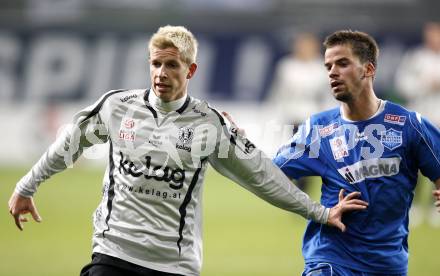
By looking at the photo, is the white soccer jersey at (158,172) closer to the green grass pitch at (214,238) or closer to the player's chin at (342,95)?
the player's chin at (342,95)

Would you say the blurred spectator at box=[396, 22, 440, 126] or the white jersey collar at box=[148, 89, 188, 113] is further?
the blurred spectator at box=[396, 22, 440, 126]

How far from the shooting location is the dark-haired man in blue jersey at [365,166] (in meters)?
5.20

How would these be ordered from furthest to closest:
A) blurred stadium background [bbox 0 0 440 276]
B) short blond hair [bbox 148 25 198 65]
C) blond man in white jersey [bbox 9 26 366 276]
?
blurred stadium background [bbox 0 0 440 276] < short blond hair [bbox 148 25 198 65] < blond man in white jersey [bbox 9 26 366 276]

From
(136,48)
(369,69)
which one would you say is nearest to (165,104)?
(369,69)

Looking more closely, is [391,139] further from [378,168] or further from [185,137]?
→ [185,137]

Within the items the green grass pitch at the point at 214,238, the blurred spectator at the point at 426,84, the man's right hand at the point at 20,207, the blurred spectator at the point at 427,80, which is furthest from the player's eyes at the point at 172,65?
the blurred spectator at the point at 427,80

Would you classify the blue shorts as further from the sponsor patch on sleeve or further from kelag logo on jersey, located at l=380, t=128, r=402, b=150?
the sponsor patch on sleeve

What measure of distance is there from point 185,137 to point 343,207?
1011 millimetres

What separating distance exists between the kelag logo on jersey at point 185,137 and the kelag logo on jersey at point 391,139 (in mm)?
1152

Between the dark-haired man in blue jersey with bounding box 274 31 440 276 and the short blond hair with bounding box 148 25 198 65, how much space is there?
0.86 m

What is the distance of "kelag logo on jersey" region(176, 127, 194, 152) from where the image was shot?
5047mm

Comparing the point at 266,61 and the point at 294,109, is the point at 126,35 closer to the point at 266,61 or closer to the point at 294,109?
the point at 266,61

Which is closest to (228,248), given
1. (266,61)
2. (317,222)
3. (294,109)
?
(294,109)

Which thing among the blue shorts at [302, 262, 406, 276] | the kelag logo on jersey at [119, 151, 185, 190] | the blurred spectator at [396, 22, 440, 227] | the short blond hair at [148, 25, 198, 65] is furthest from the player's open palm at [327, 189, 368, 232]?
the blurred spectator at [396, 22, 440, 227]
